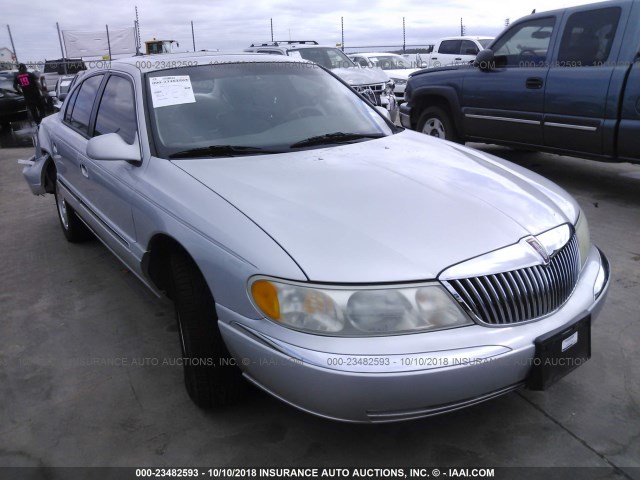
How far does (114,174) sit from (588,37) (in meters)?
4.73

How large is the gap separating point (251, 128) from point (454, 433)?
5.93 ft

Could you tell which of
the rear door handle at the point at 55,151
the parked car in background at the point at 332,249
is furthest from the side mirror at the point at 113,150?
the rear door handle at the point at 55,151

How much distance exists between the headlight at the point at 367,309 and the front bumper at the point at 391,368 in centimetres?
3

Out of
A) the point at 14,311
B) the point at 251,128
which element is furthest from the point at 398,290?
the point at 14,311

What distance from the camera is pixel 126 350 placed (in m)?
3.13

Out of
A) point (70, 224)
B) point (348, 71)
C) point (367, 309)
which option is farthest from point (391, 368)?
point (348, 71)

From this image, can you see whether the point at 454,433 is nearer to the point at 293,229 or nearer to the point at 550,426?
the point at 550,426

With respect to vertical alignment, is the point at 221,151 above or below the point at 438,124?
above

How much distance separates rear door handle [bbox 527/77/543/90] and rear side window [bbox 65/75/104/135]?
4.30 metres

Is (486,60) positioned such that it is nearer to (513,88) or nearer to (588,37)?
(513,88)

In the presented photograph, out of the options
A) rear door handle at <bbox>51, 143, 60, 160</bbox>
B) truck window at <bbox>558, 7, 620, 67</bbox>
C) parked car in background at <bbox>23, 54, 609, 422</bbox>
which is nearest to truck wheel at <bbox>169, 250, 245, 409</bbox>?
parked car in background at <bbox>23, 54, 609, 422</bbox>

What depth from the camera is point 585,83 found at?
17.4 feet

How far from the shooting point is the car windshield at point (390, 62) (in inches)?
621

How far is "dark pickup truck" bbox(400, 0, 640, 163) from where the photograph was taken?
5055 mm
